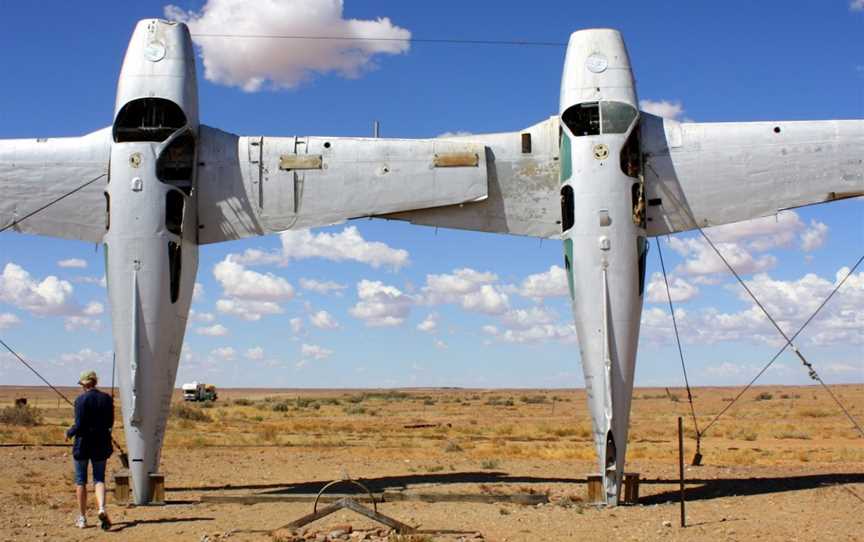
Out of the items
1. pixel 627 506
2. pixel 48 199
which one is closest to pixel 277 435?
pixel 48 199

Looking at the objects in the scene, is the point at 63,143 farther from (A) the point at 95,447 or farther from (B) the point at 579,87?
(B) the point at 579,87

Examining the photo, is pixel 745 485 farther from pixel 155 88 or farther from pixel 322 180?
pixel 155 88

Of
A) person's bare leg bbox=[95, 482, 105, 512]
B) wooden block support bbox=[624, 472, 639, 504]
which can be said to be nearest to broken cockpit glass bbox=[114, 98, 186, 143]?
person's bare leg bbox=[95, 482, 105, 512]

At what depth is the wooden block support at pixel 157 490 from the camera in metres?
15.9

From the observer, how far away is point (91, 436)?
12680 millimetres

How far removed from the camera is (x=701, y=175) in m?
17.3

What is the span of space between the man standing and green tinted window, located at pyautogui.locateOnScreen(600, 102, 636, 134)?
9739mm

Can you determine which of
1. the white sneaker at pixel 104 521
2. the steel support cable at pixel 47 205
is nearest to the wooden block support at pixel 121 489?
the white sneaker at pixel 104 521

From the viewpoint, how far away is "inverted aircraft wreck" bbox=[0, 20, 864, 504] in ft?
53.0

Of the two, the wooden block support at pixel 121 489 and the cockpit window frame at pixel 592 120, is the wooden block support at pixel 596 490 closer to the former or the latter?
the cockpit window frame at pixel 592 120

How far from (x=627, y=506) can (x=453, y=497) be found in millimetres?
2996

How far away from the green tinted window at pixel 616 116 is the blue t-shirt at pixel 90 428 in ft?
32.1

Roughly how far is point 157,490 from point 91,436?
364cm

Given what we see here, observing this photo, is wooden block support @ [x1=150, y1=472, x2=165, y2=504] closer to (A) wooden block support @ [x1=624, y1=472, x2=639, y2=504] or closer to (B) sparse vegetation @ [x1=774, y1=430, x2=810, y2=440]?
(A) wooden block support @ [x1=624, y1=472, x2=639, y2=504]
